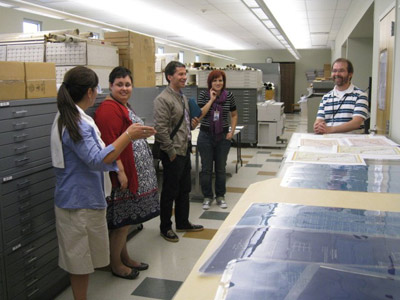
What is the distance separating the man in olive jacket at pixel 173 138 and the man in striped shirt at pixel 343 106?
3.68ft

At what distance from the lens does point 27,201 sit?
2.22 metres

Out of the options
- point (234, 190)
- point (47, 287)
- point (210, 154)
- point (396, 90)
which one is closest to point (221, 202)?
point (210, 154)

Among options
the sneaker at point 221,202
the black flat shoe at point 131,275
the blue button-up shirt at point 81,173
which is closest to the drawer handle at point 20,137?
the blue button-up shirt at point 81,173

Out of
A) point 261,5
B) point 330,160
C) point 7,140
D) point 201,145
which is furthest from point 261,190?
point 261,5

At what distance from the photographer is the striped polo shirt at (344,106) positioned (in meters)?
2.81

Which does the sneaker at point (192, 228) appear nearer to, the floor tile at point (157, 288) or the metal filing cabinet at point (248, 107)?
the floor tile at point (157, 288)

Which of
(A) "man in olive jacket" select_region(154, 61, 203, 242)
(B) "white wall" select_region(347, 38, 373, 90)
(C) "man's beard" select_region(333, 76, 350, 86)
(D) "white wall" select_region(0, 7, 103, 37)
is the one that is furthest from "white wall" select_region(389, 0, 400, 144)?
(D) "white wall" select_region(0, 7, 103, 37)

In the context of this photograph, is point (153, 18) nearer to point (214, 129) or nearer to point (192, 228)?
point (214, 129)

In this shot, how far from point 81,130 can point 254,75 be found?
603cm

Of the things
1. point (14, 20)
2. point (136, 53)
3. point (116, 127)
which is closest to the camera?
point (116, 127)

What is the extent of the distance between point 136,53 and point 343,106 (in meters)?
2.06

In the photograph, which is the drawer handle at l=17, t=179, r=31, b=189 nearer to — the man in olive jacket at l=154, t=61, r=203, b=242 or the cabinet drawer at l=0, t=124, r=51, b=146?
the cabinet drawer at l=0, t=124, r=51, b=146

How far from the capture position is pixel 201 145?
13.6ft

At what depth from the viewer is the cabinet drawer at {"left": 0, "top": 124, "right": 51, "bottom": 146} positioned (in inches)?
80.8
